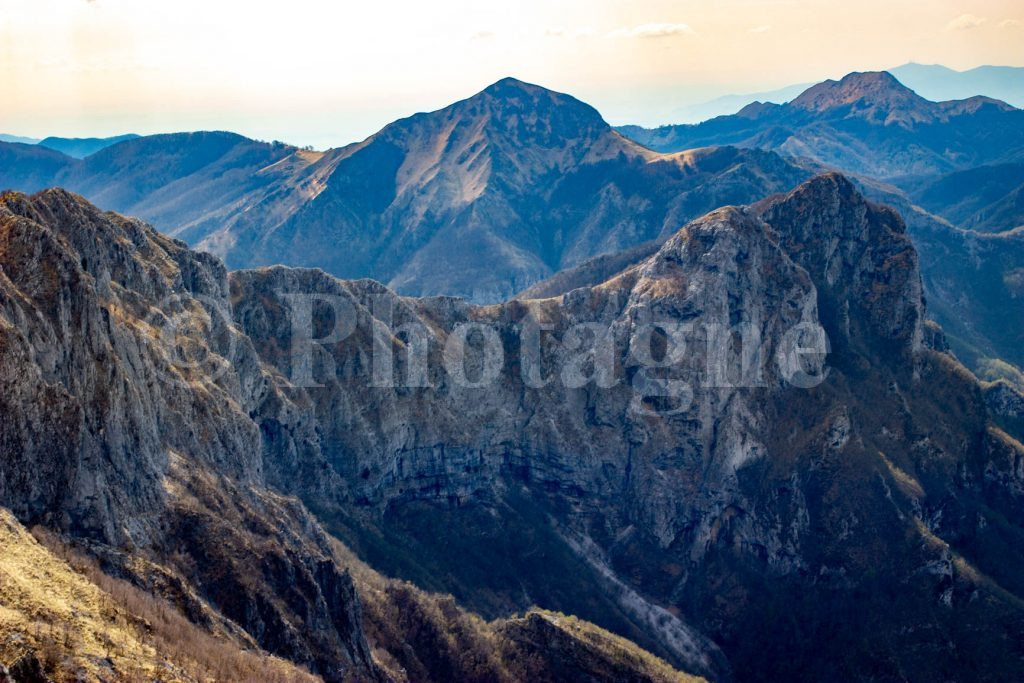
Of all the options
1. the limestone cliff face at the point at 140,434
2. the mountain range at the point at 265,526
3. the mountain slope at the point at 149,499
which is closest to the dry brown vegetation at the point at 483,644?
the mountain range at the point at 265,526

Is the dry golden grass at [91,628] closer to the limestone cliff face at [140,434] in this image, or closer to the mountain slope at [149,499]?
the mountain slope at [149,499]

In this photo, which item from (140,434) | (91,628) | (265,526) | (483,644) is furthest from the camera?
(483,644)

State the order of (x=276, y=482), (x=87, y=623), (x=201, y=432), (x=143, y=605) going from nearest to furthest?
(x=87, y=623) → (x=143, y=605) → (x=201, y=432) → (x=276, y=482)

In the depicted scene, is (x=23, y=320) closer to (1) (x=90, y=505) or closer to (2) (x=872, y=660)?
(1) (x=90, y=505)

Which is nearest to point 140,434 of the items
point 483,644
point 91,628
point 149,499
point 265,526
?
point 149,499

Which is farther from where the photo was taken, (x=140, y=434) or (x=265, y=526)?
(x=265, y=526)

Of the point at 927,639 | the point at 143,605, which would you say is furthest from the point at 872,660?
the point at 143,605

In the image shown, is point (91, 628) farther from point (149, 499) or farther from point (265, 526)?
point (265, 526)

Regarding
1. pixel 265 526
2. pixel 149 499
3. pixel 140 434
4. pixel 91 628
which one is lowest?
pixel 265 526

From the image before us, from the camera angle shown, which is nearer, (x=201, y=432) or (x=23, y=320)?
(x=23, y=320)
